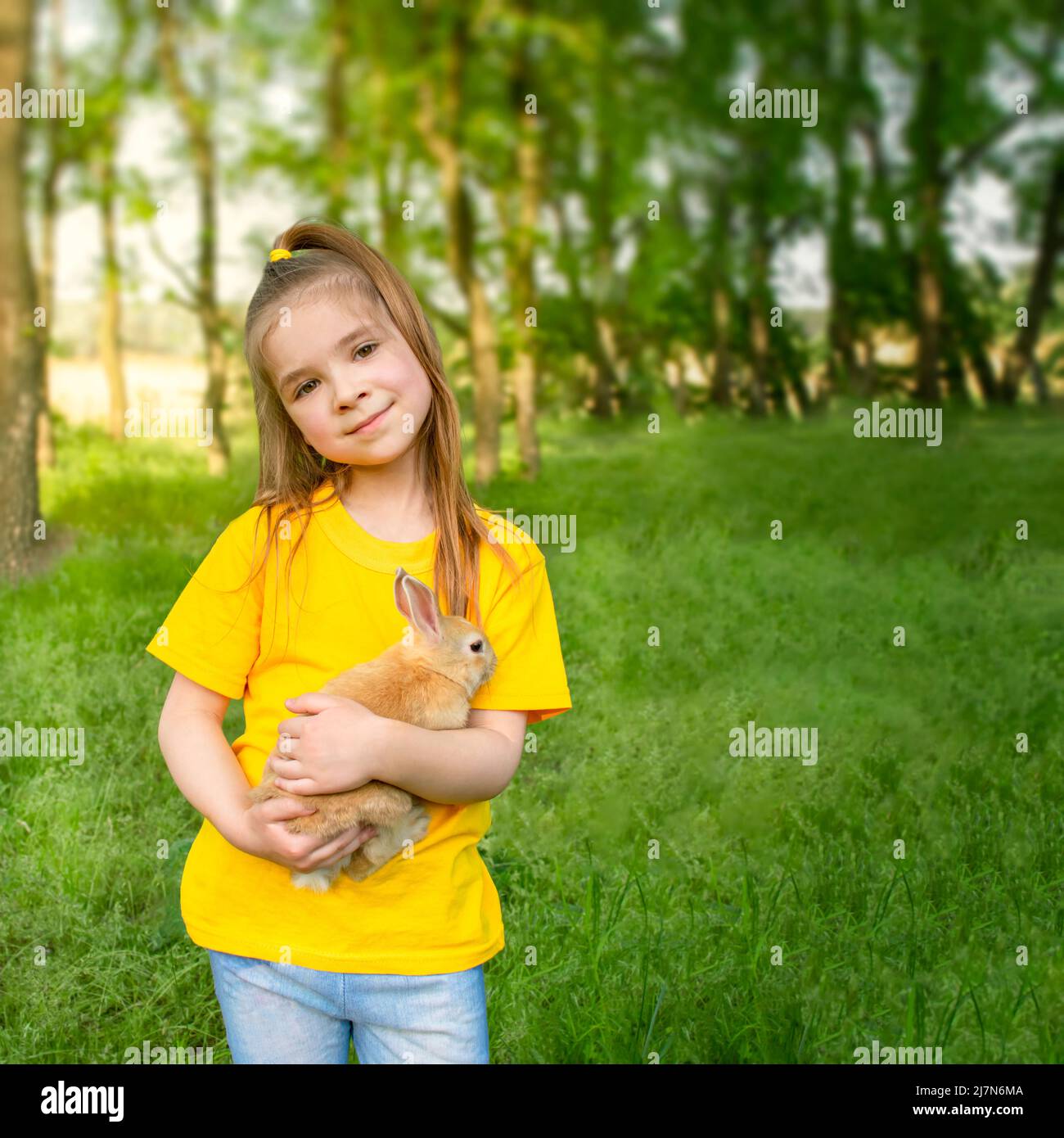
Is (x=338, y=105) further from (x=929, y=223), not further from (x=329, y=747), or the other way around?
(x=329, y=747)

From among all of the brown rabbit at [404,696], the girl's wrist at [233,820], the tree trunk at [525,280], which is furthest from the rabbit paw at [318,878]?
the tree trunk at [525,280]

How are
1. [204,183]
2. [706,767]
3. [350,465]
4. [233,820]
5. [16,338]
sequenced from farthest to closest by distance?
[204,183] → [16,338] → [706,767] → [350,465] → [233,820]

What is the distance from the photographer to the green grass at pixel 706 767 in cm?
347

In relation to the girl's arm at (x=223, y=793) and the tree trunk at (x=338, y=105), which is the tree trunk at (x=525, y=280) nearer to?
the tree trunk at (x=338, y=105)

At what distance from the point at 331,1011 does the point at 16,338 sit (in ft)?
16.2

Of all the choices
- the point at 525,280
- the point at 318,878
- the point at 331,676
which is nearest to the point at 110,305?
the point at 525,280

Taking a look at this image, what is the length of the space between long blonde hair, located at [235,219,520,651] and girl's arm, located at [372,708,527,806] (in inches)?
10.3

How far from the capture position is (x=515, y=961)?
360cm

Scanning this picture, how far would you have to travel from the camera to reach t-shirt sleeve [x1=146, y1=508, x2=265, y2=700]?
2.07 m

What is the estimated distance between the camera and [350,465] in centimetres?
223

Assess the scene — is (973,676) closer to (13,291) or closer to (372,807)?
(372,807)

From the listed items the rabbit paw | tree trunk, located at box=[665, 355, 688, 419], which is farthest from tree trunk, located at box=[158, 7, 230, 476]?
the rabbit paw

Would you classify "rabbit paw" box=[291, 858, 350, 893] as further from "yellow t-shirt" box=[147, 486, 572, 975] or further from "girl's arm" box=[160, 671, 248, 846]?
"girl's arm" box=[160, 671, 248, 846]

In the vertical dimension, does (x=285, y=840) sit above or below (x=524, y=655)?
below
